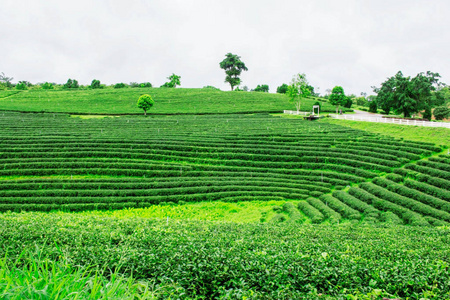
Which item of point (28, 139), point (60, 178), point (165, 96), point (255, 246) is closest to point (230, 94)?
point (165, 96)

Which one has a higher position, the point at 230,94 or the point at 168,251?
the point at 230,94

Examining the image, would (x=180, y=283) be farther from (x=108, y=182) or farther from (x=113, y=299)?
(x=108, y=182)

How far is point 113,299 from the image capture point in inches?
124

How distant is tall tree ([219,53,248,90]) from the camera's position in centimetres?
9856

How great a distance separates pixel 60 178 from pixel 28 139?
495 inches

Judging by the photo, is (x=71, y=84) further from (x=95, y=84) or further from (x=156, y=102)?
(x=156, y=102)

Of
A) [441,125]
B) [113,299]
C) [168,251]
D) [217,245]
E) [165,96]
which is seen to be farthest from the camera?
[165,96]

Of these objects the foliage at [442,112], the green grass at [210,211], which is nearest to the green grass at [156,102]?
the foliage at [442,112]

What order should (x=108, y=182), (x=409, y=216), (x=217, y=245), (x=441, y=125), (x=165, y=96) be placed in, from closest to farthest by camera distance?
(x=217, y=245), (x=409, y=216), (x=108, y=182), (x=441, y=125), (x=165, y=96)

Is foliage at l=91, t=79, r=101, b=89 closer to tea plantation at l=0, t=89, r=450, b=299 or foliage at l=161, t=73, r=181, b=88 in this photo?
foliage at l=161, t=73, r=181, b=88

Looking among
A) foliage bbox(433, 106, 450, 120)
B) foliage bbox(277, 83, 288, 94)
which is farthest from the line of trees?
foliage bbox(277, 83, 288, 94)

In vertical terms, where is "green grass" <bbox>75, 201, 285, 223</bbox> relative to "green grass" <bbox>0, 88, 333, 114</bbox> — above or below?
below

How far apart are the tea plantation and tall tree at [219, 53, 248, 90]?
185 ft

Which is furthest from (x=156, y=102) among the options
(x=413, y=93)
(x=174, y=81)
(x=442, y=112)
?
(x=442, y=112)
